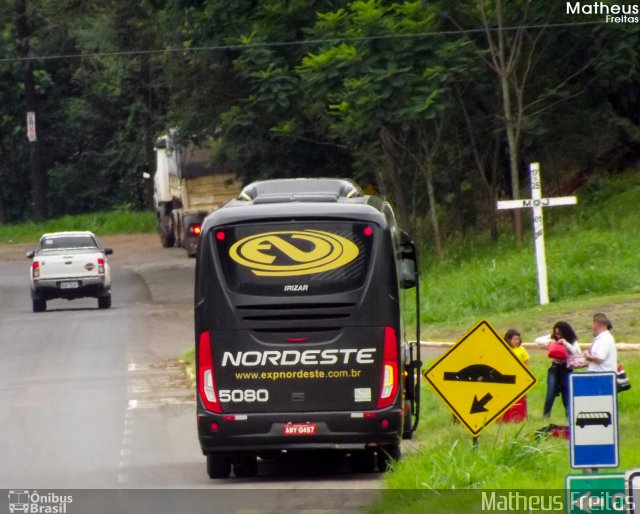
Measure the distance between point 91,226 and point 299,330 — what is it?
51519 mm

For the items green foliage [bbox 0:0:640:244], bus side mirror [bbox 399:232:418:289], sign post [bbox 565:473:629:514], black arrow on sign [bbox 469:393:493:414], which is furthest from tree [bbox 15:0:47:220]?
sign post [bbox 565:473:629:514]

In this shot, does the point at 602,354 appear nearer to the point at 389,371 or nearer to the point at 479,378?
the point at 389,371

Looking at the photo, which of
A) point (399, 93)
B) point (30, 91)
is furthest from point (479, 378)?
point (30, 91)

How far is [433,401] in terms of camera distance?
2044cm

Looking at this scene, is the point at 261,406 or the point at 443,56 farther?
the point at 443,56

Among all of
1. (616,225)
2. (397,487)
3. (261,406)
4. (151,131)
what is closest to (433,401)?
(261,406)

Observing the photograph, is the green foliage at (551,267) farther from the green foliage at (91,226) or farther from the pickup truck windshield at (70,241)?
the green foliage at (91,226)

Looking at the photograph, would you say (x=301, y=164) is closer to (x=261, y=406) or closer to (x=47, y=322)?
(x=47, y=322)

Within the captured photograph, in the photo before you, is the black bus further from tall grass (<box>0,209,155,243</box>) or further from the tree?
the tree

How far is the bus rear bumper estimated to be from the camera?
1471 cm

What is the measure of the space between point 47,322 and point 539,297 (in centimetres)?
1214

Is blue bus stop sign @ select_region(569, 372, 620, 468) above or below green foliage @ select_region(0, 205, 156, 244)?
above

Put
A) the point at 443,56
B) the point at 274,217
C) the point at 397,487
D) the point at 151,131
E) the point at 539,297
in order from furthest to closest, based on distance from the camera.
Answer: the point at 151,131 < the point at 443,56 < the point at 539,297 < the point at 274,217 < the point at 397,487

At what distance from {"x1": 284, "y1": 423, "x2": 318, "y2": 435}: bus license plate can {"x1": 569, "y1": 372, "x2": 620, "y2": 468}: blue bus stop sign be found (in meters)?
4.66
